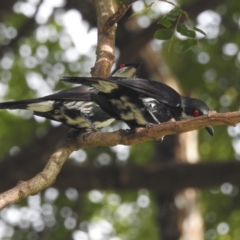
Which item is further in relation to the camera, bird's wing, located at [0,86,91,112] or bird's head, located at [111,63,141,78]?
bird's head, located at [111,63,141,78]

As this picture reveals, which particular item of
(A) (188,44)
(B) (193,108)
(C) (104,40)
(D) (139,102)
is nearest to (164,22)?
(A) (188,44)

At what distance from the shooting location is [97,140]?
379 cm

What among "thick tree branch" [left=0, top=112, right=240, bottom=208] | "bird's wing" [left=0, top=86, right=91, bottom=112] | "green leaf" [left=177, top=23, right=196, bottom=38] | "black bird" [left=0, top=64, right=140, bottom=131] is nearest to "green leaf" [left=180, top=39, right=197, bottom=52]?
"green leaf" [left=177, top=23, right=196, bottom=38]

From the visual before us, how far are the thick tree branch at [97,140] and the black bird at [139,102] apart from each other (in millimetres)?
252

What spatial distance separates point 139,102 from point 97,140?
407mm

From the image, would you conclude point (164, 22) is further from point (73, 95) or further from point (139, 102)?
point (73, 95)

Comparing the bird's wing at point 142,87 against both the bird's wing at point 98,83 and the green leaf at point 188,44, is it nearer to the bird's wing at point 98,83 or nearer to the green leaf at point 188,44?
the bird's wing at point 98,83

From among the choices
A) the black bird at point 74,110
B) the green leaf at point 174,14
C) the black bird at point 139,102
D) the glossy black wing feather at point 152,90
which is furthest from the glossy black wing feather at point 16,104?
the green leaf at point 174,14

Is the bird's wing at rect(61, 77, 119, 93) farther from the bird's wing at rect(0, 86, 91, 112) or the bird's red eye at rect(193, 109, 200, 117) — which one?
the bird's wing at rect(0, 86, 91, 112)

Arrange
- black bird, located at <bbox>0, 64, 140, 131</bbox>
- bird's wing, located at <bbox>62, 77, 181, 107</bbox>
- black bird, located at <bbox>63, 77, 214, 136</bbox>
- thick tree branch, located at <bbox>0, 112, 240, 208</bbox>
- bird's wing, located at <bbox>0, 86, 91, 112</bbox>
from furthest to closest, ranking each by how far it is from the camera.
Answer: black bird, located at <bbox>0, 64, 140, 131</bbox>, bird's wing, located at <bbox>0, 86, 91, 112</bbox>, black bird, located at <bbox>63, 77, 214, 136</bbox>, bird's wing, located at <bbox>62, 77, 181, 107</bbox>, thick tree branch, located at <bbox>0, 112, 240, 208</bbox>

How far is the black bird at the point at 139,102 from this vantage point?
3.96m

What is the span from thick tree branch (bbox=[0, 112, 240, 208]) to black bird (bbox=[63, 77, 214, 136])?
0.83 ft

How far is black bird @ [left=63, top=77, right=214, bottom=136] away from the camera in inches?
156

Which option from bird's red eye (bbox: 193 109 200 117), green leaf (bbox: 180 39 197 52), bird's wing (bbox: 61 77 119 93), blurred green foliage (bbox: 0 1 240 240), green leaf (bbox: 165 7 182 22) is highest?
green leaf (bbox: 165 7 182 22)
